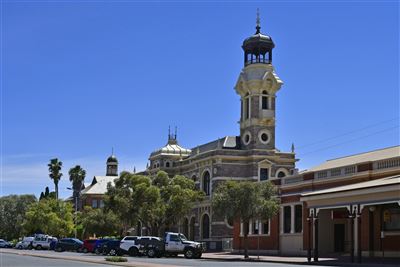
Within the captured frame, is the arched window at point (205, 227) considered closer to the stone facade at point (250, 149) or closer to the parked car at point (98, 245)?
the stone facade at point (250, 149)

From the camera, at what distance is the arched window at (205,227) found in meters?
86.3

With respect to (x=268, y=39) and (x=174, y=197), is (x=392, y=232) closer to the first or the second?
(x=174, y=197)

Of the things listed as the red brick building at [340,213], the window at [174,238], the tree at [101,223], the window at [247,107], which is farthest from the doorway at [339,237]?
the window at [247,107]

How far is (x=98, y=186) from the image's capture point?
493ft

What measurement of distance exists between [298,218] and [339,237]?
16.4ft

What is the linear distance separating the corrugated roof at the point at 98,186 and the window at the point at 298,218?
302ft

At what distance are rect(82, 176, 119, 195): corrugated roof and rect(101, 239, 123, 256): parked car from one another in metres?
85.8

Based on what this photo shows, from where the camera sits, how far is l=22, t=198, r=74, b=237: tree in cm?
9856

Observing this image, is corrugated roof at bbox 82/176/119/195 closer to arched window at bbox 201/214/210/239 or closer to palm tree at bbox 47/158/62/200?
palm tree at bbox 47/158/62/200

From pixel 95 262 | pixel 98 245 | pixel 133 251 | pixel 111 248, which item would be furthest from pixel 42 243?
pixel 95 262

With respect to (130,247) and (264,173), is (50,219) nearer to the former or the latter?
(264,173)

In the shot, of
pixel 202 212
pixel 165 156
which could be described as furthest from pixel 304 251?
pixel 165 156

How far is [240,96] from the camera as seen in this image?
91.2m

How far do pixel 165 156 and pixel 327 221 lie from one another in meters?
54.7
